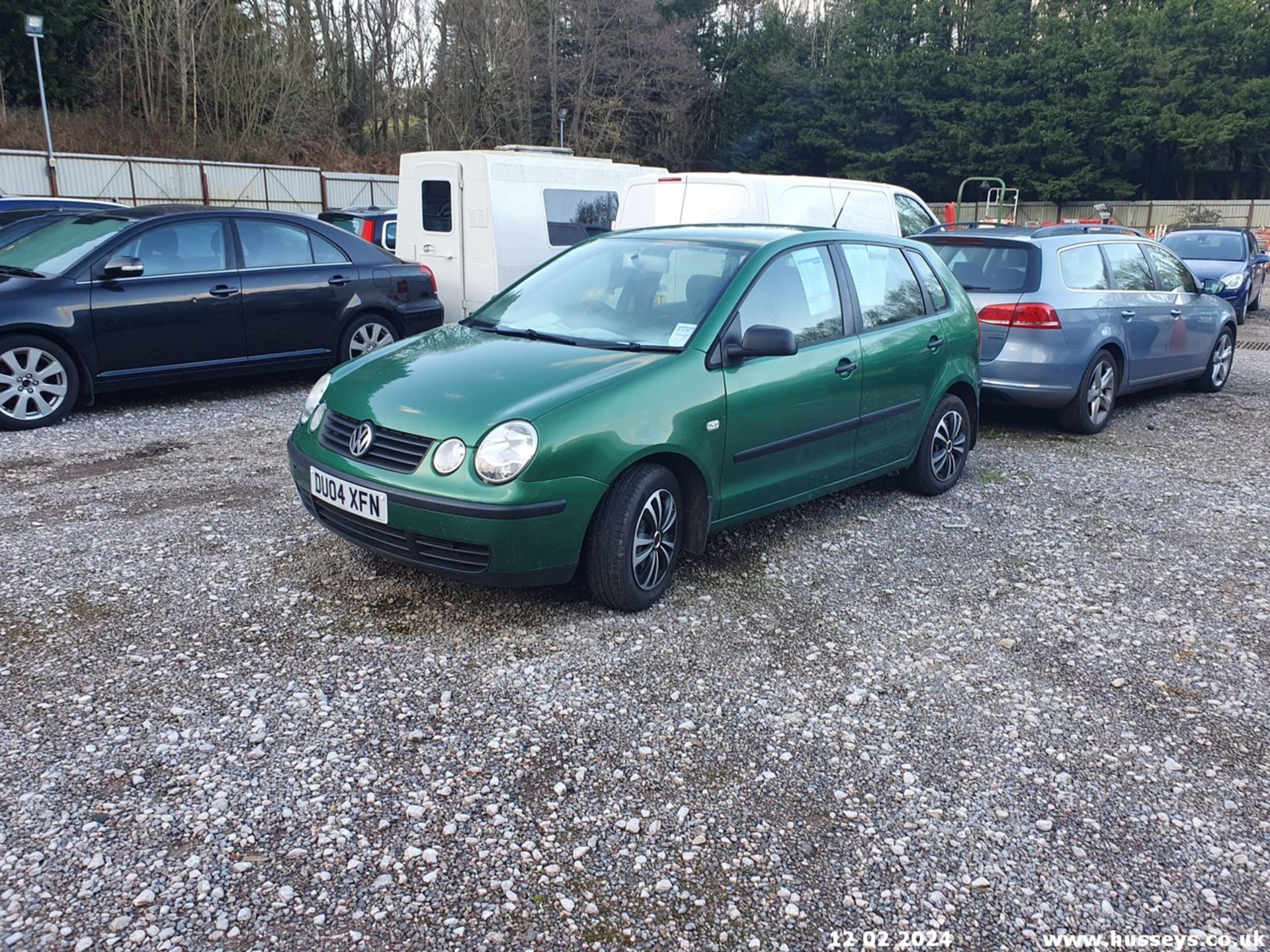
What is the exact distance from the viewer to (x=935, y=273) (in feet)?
20.1

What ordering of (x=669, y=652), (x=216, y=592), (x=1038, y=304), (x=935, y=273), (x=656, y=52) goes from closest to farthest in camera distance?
(x=669, y=652) → (x=216, y=592) → (x=935, y=273) → (x=1038, y=304) → (x=656, y=52)

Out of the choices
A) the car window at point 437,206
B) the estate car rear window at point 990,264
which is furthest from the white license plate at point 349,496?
the car window at point 437,206

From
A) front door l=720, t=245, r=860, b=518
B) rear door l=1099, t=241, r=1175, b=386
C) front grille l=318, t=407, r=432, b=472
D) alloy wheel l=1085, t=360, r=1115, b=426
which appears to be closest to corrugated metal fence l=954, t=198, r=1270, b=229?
rear door l=1099, t=241, r=1175, b=386

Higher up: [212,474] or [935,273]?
[935,273]

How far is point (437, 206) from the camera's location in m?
11.1

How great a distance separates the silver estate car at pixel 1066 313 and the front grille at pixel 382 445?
17.2ft

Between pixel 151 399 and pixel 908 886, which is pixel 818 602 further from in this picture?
pixel 151 399

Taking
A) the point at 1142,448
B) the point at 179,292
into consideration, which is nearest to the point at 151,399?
the point at 179,292

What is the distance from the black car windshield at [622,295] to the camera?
15.3 ft

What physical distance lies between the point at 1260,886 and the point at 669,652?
2.06 meters

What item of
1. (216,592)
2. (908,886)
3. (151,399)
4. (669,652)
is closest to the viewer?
(908,886)

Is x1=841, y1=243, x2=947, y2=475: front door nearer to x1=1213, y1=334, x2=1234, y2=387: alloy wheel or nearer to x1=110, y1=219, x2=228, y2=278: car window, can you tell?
x1=110, y1=219, x2=228, y2=278: car window

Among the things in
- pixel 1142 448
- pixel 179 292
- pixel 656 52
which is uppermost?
pixel 656 52

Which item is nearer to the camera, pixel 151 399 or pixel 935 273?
pixel 935 273
